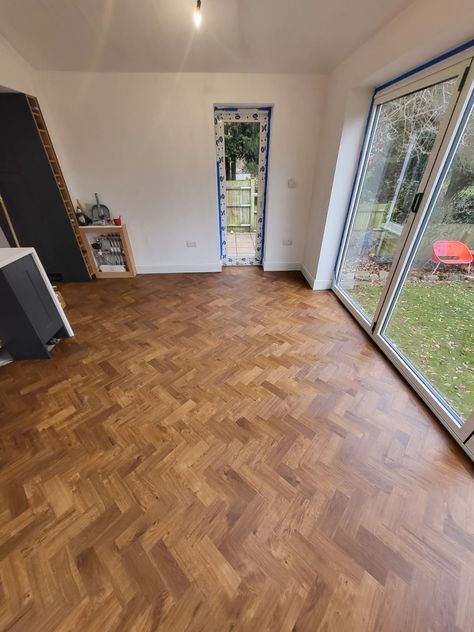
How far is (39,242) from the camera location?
3.46m

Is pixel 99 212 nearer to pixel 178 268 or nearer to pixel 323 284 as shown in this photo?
pixel 178 268

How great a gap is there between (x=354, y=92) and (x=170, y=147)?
2.10 meters

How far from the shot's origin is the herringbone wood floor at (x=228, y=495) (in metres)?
1.06

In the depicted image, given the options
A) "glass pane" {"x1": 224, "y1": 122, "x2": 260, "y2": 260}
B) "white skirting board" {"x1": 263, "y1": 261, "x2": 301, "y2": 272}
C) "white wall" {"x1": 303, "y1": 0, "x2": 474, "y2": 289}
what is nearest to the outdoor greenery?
"glass pane" {"x1": 224, "y1": 122, "x2": 260, "y2": 260}

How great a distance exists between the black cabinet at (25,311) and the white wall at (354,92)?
3.02m

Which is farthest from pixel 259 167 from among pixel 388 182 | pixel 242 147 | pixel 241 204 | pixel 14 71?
pixel 14 71

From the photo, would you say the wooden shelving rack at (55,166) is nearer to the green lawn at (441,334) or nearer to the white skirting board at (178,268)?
the white skirting board at (178,268)

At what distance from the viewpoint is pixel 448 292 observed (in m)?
1.93

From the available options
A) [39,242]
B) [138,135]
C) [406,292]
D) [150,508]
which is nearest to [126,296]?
[39,242]

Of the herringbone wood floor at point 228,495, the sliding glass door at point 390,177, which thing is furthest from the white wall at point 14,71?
the sliding glass door at point 390,177

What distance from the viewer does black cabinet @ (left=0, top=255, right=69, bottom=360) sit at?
6.53 feet

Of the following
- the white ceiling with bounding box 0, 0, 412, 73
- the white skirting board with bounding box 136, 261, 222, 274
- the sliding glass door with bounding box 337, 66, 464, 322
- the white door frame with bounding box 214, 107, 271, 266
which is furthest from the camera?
the white skirting board with bounding box 136, 261, 222, 274

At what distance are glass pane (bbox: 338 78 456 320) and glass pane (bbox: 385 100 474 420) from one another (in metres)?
0.25

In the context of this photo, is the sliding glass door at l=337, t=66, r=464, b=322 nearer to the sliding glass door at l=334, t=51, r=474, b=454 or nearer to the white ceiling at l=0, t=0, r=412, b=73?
the sliding glass door at l=334, t=51, r=474, b=454
